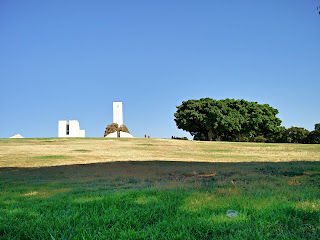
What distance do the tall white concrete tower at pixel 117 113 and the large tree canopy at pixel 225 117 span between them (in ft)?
52.5

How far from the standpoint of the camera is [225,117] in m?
52.0

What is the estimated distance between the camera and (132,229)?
10.7 ft

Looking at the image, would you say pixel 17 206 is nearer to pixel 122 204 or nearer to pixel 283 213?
pixel 122 204

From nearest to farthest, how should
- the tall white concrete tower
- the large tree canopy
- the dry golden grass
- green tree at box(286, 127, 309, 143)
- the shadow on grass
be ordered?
the shadow on grass < the dry golden grass < the large tree canopy < green tree at box(286, 127, 309, 143) < the tall white concrete tower

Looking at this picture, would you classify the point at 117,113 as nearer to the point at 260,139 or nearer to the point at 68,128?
the point at 68,128

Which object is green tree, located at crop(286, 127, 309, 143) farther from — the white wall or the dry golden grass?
the white wall

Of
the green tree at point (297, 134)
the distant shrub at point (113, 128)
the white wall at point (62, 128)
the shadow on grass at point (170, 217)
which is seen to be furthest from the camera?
the white wall at point (62, 128)

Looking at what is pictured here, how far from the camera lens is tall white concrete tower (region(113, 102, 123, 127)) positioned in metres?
66.4

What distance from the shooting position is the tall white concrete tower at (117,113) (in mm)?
66438

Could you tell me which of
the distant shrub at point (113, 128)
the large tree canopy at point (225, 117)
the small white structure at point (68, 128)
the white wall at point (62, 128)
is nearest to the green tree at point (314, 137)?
the large tree canopy at point (225, 117)

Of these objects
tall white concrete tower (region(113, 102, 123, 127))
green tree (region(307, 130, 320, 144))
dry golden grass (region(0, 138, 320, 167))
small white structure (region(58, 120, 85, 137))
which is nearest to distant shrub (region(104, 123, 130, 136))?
tall white concrete tower (region(113, 102, 123, 127))

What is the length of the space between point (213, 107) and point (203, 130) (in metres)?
7.31

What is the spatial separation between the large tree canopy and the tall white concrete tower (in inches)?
630

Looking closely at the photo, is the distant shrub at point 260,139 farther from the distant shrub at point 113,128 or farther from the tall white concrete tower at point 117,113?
the tall white concrete tower at point 117,113
